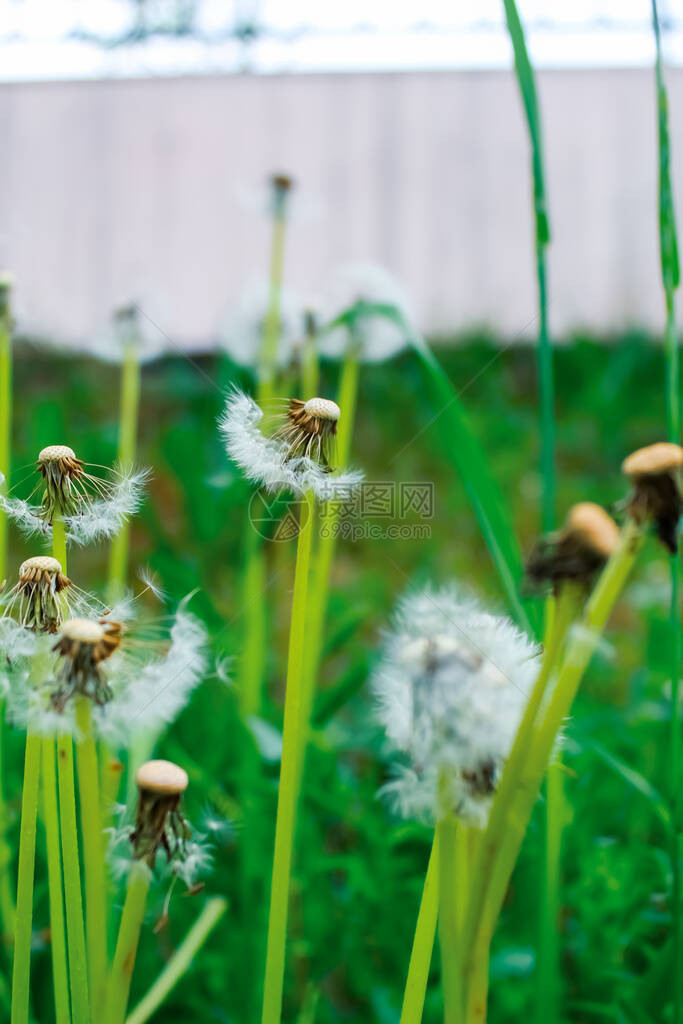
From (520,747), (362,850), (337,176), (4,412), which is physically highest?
(337,176)

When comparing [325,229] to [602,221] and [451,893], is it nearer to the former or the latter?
[602,221]

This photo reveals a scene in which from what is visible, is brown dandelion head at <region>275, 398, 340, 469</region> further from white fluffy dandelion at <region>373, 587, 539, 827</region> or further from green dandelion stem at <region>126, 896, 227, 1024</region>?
green dandelion stem at <region>126, 896, 227, 1024</region>

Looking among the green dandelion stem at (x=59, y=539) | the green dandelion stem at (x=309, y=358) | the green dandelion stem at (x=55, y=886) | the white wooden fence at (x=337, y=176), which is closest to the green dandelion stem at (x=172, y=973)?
the green dandelion stem at (x=55, y=886)

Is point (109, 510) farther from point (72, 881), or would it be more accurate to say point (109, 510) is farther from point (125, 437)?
point (125, 437)

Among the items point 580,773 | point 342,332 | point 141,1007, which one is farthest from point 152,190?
point 141,1007

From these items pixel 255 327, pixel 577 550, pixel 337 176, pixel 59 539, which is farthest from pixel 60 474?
pixel 337 176

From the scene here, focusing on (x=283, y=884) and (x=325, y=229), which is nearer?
(x=283, y=884)

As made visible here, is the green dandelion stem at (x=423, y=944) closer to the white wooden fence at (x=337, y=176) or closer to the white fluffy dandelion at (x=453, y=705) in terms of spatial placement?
the white fluffy dandelion at (x=453, y=705)
